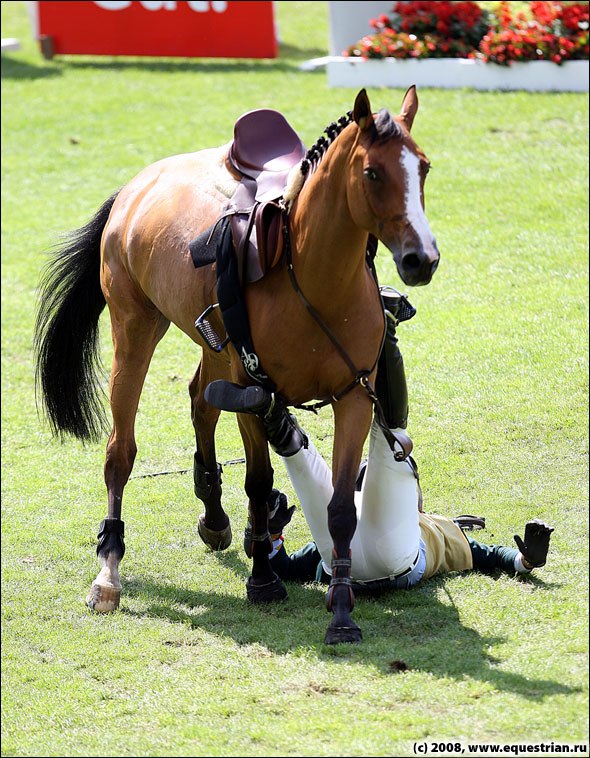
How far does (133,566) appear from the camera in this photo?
18.3ft

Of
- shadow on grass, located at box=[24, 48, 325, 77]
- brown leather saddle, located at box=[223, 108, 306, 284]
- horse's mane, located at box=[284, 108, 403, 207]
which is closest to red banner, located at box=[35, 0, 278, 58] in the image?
shadow on grass, located at box=[24, 48, 325, 77]

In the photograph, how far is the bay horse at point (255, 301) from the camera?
3844 millimetres

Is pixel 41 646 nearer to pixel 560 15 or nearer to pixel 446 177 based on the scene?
pixel 446 177

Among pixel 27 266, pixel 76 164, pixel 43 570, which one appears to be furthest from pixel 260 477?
pixel 76 164

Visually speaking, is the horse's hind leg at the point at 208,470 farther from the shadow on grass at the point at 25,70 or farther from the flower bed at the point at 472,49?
the shadow on grass at the point at 25,70

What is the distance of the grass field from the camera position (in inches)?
146

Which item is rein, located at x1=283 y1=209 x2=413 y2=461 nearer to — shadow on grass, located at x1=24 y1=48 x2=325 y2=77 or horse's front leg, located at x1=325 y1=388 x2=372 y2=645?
horse's front leg, located at x1=325 y1=388 x2=372 y2=645

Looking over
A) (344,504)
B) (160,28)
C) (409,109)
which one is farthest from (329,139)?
(160,28)

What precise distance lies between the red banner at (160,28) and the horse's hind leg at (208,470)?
40.2 feet

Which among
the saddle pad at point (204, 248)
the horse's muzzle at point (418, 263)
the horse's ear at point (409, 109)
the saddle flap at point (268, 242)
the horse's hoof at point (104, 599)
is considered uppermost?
the horse's ear at point (409, 109)

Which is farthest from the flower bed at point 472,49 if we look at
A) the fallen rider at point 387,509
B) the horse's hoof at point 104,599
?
the horse's hoof at point 104,599

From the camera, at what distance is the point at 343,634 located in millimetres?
4250

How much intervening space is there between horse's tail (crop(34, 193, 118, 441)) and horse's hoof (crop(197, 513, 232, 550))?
975 millimetres

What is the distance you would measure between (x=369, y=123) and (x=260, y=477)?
1.76 meters
